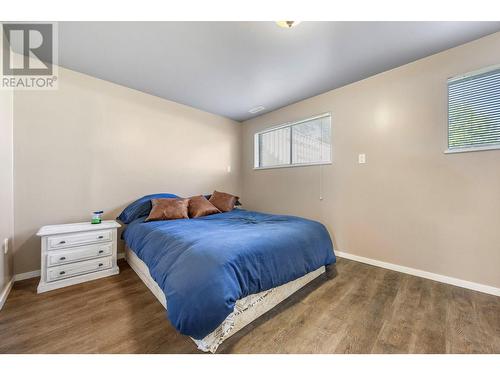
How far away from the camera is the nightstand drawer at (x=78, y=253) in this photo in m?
1.90

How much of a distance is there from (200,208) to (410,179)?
2.62 metres

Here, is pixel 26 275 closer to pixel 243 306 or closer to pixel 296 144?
pixel 243 306

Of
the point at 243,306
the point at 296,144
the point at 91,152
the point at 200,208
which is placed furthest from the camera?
the point at 296,144

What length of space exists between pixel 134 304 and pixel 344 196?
2679mm

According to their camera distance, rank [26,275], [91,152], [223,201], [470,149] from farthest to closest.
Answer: [223,201] < [91,152] < [26,275] < [470,149]

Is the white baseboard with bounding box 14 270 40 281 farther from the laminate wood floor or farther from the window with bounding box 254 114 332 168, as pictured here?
the window with bounding box 254 114 332 168

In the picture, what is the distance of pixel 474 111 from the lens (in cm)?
189

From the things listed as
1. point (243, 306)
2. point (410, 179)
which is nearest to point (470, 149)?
point (410, 179)

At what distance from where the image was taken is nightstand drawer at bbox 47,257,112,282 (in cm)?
189

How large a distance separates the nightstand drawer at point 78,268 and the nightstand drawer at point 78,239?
0.67 ft

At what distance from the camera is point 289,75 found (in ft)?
8.13

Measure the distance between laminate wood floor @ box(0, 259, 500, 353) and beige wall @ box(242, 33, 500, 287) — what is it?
43cm

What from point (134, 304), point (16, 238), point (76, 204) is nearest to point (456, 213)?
point (134, 304)
